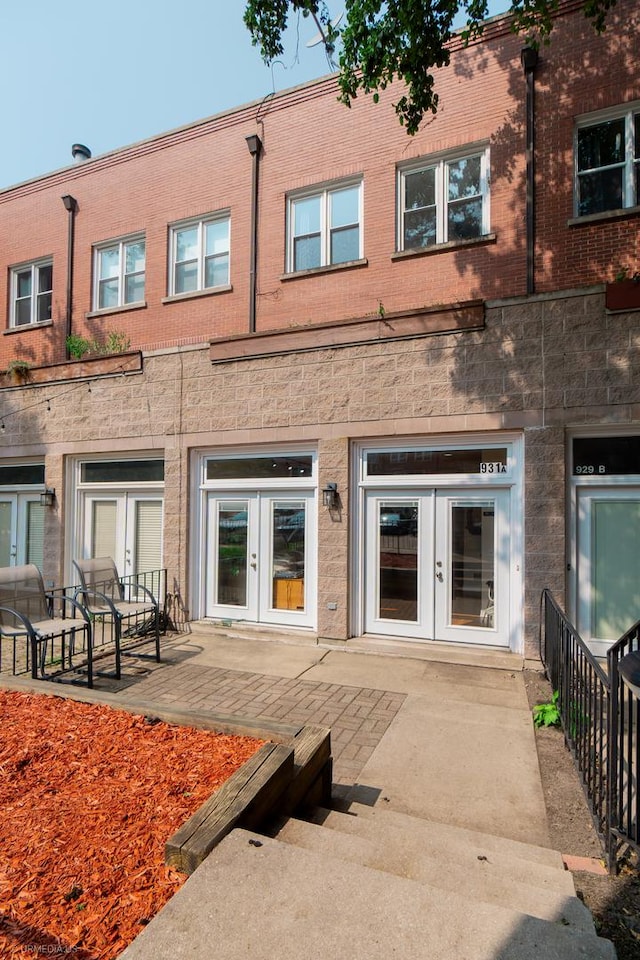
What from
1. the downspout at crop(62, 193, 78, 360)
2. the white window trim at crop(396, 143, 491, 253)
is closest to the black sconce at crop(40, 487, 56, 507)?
the downspout at crop(62, 193, 78, 360)

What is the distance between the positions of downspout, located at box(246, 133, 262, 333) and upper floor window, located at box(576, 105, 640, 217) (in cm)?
546

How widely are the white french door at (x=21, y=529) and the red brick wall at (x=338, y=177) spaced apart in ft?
11.8

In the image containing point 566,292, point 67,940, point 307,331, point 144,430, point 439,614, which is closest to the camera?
point 67,940

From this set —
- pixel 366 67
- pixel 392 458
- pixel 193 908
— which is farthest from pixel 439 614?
pixel 366 67

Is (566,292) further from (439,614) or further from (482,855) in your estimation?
(482,855)

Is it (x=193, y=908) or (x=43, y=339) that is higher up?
(x=43, y=339)

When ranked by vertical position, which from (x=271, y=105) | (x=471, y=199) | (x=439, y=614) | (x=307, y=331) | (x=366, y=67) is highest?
(x=271, y=105)

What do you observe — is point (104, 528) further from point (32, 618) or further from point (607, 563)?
point (607, 563)

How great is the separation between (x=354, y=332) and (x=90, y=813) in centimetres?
688

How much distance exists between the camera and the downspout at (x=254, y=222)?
1014cm

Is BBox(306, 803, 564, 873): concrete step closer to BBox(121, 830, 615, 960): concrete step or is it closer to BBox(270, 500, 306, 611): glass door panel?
BBox(121, 830, 615, 960): concrete step

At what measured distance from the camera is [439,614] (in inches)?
303

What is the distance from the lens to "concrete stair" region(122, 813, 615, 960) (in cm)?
185

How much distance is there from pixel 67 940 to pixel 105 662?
19.1 feet
